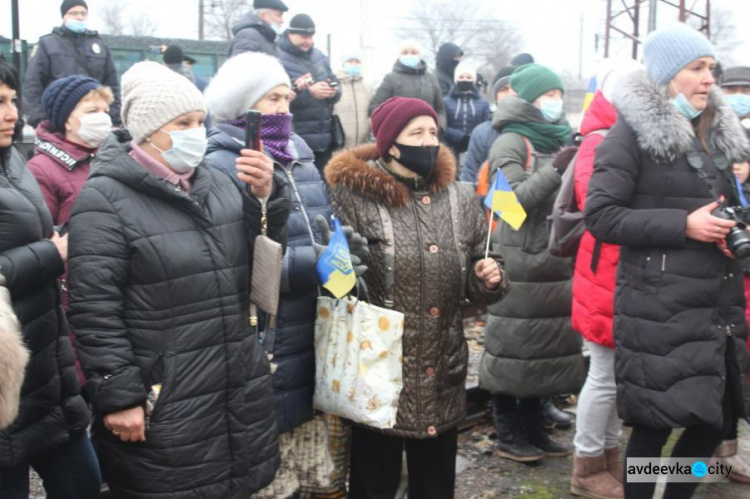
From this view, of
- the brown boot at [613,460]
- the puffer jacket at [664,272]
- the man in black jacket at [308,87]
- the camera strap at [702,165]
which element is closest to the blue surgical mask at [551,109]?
the puffer jacket at [664,272]

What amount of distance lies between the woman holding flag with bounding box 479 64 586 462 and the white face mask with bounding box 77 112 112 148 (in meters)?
2.22

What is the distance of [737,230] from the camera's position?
356 cm

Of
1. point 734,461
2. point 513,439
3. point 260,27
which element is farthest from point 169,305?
point 260,27

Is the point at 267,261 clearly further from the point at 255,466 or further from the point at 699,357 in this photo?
the point at 699,357

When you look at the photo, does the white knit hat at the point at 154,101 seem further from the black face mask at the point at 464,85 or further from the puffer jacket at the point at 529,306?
the black face mask at the point at 464,85

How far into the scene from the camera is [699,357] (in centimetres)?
366

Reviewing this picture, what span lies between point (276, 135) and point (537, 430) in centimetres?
261

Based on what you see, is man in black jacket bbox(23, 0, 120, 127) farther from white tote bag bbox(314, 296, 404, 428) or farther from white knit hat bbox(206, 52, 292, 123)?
white tote bag bbox(314, 296, 404, 428)

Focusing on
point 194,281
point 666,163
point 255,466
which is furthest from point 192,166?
point 666,163

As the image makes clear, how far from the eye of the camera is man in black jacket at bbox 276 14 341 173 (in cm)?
805

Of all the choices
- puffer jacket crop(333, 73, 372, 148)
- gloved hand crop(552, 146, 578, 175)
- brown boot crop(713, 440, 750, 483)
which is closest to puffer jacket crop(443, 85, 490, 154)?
puffer jacket crop(333, 73, 372, 148)

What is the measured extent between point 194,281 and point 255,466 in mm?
731

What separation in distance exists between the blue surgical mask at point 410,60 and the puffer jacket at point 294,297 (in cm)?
569

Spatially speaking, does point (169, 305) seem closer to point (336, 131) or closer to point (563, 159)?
point (563, 159)
